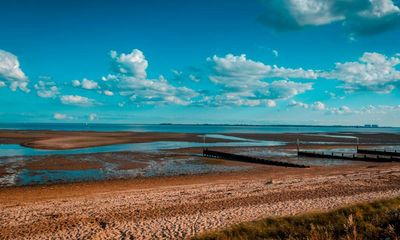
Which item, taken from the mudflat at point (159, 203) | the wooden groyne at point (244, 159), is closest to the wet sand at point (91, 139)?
the wooden groyne at point (244, 159)

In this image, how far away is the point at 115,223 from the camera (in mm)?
13367

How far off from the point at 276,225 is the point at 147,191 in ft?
34.2

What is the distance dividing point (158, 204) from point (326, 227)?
28.2 feet

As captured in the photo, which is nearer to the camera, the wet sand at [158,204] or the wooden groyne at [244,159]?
the wet sand at [158,204]

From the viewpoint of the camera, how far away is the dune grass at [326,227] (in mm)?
9168

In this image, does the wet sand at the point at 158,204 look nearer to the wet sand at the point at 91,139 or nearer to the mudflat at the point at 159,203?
the mudflat at the point at 159,203

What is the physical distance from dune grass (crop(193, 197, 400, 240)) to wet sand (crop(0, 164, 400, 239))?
180 centimetres

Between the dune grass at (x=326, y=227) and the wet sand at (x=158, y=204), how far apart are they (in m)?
1.80

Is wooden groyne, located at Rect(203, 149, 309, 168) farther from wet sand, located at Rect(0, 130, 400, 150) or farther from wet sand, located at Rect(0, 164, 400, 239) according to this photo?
wet sand, located at Rect(0, 130, 400, 150)

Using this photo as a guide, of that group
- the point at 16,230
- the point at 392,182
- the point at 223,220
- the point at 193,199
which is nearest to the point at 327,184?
the point at 392,182

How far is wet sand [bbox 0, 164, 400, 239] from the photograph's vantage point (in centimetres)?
1263

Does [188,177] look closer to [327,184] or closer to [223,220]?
[327,184]

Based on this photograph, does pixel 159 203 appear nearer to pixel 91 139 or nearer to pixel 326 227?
pixel 326 227

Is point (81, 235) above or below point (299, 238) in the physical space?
below
